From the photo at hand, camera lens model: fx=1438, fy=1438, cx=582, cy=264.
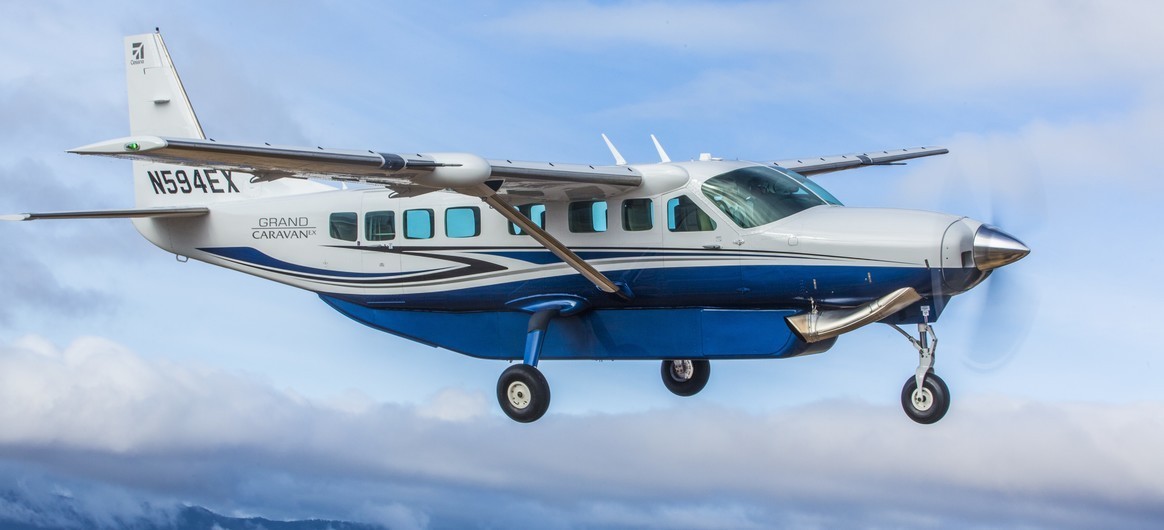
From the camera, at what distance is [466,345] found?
21219mm

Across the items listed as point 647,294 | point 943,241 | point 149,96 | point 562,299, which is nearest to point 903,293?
point 943,241

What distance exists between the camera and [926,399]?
18125mm

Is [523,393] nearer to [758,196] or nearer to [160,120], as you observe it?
[758,196]

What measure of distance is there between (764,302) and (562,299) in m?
2.88

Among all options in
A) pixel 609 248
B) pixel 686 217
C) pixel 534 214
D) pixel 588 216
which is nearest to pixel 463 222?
pixel 534 214

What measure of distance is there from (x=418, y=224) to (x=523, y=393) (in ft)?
10.2

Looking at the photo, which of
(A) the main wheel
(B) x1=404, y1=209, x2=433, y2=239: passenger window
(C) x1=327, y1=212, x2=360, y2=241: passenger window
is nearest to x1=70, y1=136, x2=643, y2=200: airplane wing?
(B) x1=404, y1=209, x2=433, y2=239: passenger window

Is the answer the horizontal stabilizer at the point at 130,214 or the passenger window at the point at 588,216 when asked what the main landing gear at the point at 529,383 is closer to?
the passenger window at the point at 588,216

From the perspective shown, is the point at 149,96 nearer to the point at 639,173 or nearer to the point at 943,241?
the point at 639,173

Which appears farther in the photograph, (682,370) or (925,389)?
(682,370)

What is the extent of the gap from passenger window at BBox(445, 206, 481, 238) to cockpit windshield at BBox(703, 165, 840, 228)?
349 cm

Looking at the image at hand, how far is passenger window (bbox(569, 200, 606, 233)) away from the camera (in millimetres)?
19625

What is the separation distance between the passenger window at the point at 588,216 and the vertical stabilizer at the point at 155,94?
25.7ft

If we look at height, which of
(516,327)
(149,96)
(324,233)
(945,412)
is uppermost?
(149,96)
